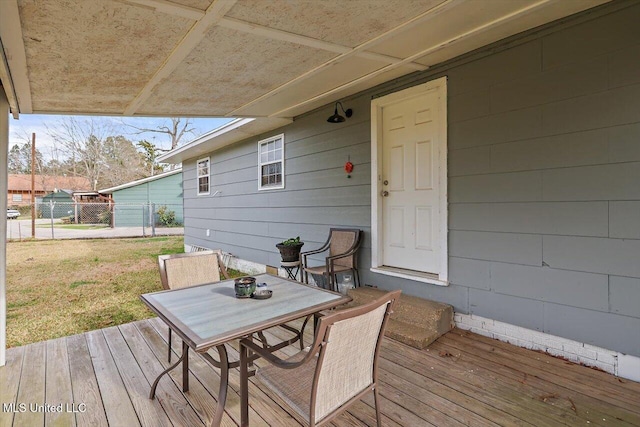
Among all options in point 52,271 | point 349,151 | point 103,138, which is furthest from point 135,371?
point 103,138

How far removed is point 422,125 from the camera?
10.8 feet

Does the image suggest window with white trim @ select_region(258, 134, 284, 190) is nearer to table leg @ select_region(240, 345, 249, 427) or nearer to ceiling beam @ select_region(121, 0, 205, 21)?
ceiling beam @ select_region(121, 0, 205, 21)

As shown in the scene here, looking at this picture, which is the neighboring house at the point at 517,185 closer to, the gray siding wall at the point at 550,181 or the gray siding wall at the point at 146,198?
the gray siding wall at the point at 550,181

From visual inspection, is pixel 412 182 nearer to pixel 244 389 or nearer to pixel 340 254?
pixel 340 254

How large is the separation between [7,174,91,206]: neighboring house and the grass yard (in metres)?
16.4

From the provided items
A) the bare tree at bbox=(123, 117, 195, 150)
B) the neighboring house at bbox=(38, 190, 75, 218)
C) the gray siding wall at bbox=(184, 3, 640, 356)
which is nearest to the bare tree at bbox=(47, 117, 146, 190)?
the neighboring house at bbox=(38, 190, 75, 218)

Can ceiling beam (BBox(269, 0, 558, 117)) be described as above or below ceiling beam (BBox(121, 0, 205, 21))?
above

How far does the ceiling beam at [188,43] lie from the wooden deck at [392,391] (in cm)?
233

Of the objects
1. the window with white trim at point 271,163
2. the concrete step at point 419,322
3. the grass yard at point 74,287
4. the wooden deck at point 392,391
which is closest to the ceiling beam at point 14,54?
the wooden deck at point 392,391

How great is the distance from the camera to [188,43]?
2141 millimetres

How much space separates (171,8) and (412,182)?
2591mm

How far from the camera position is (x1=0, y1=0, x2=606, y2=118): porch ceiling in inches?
70.7

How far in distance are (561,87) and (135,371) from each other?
12.5 ft

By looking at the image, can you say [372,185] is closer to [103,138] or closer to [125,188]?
[125,188]
